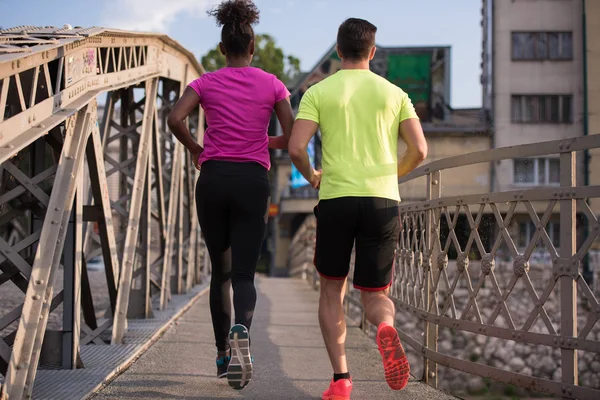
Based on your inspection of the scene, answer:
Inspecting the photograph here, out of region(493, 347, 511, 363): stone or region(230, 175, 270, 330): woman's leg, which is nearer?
region(230, 175, 270, 330): woman's leg

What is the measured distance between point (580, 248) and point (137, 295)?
5.27 m

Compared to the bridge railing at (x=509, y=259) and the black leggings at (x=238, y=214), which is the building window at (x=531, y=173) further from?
the black leggings at (x=238, y=214)

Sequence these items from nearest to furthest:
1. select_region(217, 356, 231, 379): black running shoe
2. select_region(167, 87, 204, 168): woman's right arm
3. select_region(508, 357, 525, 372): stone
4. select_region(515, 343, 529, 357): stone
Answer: select_region(167, 87, 204, 168): woman's right arm, select_region(217, 356, 231, 379): black running shoe, select_region(508, 357, 525, 372): stone, select_region(515, 343, 529, 357): stone

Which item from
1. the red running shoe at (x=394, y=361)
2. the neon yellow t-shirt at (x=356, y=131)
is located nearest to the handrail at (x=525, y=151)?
the neon yellow t-shirt at (x=356, y=131)

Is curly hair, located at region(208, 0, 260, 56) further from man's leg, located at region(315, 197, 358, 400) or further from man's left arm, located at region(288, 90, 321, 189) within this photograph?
man's leg, located at region(315, 197, 358, 400)

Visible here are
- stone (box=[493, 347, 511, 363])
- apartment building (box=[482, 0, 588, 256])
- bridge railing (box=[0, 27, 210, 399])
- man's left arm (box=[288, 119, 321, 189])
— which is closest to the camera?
bridge railing (box=[0, 27, 210, 399])

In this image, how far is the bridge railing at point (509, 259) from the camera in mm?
3943

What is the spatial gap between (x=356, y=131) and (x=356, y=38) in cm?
47

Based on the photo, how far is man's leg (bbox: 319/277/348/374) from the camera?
4371 millimetres

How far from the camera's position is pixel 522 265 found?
444 centimetres

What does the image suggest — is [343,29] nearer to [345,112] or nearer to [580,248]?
[345,112]

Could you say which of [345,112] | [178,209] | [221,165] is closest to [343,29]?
[345,112]

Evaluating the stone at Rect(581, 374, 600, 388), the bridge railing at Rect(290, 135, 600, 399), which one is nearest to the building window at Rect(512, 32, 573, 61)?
the stone at Rect(581, 374, 600, 388)

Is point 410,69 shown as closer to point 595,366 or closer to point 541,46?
point 541,46
